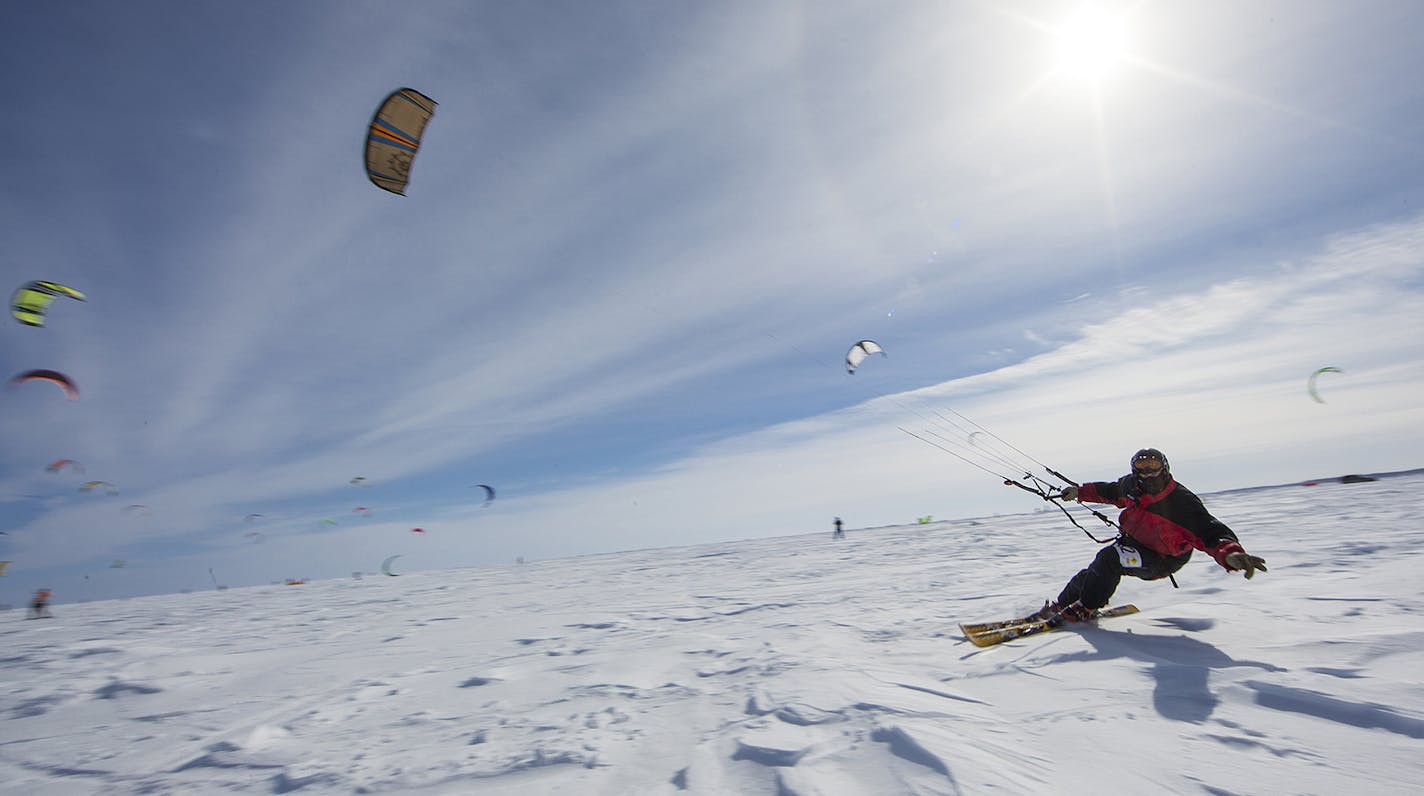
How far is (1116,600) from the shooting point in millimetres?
5938

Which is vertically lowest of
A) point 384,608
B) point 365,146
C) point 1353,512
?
point 384,608

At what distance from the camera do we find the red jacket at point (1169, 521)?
15.0 ft

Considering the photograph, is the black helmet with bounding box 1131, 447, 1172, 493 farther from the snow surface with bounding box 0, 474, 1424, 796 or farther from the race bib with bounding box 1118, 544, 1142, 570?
the snow surface with bounding box 0, 474, 1424, 796

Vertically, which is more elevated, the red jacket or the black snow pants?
the red jacket

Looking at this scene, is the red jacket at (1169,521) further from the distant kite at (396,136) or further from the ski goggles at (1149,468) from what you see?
the distant kite at (396,136)

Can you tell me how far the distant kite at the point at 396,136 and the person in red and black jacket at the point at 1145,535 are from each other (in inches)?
453

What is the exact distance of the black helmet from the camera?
15.8 feet

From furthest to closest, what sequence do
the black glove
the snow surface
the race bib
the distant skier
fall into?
the distant skier, the race bib, the black glove, the snow surface

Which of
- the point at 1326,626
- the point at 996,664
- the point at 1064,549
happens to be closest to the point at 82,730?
the point at 996,664

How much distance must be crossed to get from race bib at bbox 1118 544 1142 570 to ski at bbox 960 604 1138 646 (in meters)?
0.55

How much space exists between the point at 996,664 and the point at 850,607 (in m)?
3.12

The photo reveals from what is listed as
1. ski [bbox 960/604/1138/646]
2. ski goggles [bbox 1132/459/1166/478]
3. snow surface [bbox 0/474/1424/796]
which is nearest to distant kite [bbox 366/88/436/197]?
snow surface [bbox 0/474/1424/796]

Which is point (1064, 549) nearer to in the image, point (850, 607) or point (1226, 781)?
point (850, 607)

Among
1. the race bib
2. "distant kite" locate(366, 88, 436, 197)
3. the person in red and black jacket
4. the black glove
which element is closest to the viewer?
the black glove
